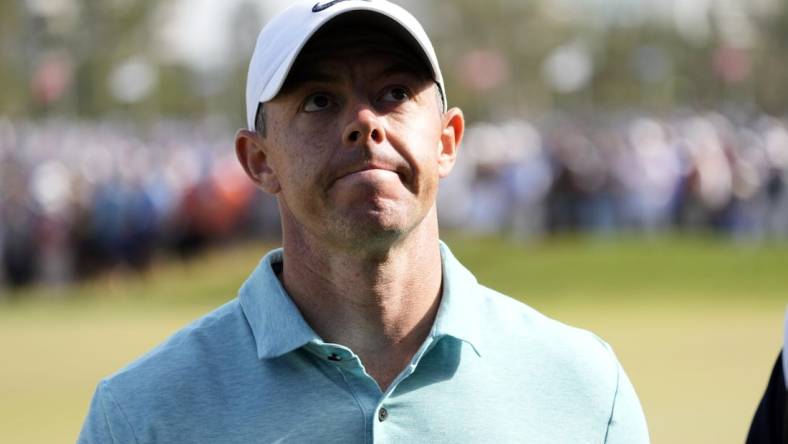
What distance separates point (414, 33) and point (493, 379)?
81 centimetres

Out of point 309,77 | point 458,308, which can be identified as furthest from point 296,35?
point 458,308

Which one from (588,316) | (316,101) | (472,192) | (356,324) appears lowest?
(472,192)

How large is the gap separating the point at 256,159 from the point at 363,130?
472mm

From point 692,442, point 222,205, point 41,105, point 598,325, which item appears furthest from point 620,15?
point 692,442

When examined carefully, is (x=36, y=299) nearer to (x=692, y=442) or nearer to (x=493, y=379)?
(x=692, y=442)

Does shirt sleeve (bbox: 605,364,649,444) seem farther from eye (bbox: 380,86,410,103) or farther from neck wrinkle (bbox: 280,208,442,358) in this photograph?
eye (bbox: 380,86,410,103)

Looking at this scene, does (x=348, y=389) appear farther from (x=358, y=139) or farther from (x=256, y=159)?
(x=256, y=159)

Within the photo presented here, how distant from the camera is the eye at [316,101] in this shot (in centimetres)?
350

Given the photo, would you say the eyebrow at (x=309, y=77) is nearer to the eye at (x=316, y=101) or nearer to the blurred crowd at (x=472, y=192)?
the eye at (x=316, y=101)

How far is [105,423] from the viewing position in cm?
341

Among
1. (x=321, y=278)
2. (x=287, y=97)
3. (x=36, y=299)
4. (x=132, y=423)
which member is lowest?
(x=36, y=299)

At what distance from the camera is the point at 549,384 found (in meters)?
3.59

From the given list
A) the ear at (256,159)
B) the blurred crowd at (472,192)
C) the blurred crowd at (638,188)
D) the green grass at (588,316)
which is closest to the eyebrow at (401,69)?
the ear at (256,159)

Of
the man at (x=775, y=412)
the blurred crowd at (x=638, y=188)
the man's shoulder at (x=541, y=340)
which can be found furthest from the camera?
the blurred crowd at (x=638, y=188)
